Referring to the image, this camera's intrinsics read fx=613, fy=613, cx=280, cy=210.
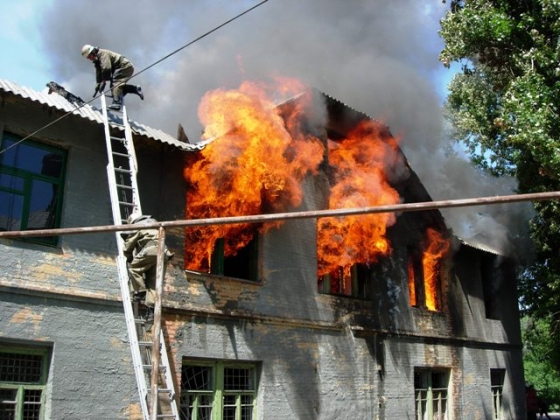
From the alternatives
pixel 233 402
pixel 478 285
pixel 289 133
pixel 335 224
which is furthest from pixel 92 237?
pixel 478 285

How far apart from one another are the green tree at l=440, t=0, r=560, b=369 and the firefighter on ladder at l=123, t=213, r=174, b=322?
24.8 ft

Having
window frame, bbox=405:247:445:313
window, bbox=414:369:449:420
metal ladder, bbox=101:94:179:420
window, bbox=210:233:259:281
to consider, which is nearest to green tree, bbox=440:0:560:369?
window frame, bbox=405:247:445:313

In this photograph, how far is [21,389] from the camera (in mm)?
7871

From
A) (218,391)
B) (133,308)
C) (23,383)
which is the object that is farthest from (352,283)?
(23,383)

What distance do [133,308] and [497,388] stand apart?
42.9ft

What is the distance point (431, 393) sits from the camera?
14727 millimetres

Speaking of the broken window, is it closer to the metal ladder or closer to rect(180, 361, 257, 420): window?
rect(180, 361, 257, 420): window

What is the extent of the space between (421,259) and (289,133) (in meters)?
5.64

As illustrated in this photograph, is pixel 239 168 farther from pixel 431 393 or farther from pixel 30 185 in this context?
pixel 431 393

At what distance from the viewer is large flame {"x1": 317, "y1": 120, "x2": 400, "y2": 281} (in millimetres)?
13039

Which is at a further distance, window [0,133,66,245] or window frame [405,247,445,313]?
window frame [405,247,445,313]

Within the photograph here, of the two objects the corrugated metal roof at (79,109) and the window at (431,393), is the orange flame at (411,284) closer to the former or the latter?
the window at (431,393)

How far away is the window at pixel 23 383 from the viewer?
25.5 ft

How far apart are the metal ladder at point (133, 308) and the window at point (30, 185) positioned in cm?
92
